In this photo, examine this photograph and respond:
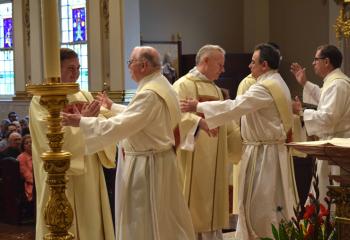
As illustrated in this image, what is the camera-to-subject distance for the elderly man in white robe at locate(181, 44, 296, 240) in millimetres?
5762

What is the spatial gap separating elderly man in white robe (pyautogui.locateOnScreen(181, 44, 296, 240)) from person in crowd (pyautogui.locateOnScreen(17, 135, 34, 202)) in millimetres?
3276

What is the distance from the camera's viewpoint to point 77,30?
508 inches

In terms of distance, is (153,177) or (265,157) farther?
(265,157)

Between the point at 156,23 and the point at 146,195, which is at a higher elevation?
the point at 156,23

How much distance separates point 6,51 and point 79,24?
2.45 m

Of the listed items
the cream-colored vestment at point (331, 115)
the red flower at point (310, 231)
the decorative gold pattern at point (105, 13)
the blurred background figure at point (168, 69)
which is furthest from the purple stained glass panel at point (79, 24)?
the red flower at point (310, 231)

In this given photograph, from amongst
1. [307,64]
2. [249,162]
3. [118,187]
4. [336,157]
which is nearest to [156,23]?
[307,64]

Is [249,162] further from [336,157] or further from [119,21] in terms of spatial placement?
[119,21]

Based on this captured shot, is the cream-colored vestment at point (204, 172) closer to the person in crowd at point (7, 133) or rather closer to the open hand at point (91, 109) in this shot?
the open hand at point (91, 109)

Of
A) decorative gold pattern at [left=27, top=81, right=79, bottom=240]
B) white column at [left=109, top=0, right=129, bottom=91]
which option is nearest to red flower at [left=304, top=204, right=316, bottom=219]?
decorative gold pattern at [left=27, top=81, right=79, bottom=240]

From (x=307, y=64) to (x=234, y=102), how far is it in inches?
299

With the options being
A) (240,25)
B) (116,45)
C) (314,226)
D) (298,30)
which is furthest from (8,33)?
(314,226)

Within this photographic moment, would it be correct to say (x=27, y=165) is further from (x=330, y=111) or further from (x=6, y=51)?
(x=6, y=51)

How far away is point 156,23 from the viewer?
12.9m
